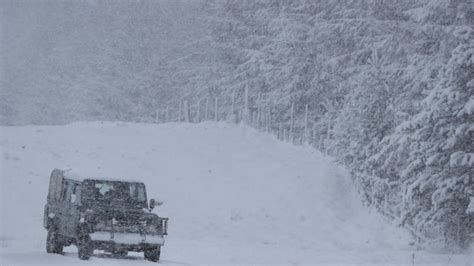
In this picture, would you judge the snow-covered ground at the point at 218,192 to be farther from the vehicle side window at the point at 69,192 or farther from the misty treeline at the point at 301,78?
the misty treeline at the point at 301,78

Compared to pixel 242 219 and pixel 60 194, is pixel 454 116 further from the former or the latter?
pixel 60 194

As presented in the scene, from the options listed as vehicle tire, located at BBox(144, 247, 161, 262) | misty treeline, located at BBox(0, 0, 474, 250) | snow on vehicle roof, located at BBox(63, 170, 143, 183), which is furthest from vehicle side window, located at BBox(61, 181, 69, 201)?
misty treeline, located at BBox(0, 0, 474, 250)

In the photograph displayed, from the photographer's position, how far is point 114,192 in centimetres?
1875

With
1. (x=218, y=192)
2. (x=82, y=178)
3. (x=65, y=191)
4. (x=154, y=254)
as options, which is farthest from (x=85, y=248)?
(x=218, y=192)

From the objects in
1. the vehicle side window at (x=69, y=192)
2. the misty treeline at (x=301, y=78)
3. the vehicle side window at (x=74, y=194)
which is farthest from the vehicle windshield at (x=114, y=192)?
the misty treeline at (x=301, y=78)

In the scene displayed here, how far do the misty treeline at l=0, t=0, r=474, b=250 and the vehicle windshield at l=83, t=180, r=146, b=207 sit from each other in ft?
28.7

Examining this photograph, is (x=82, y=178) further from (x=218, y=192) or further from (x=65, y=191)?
(x=218, y=192)

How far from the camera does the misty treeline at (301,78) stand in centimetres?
2341

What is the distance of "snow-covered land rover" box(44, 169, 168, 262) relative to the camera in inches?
671

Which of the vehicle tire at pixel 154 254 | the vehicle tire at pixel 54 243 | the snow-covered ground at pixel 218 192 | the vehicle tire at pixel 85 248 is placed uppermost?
the vehicle tire at pixel 85 248

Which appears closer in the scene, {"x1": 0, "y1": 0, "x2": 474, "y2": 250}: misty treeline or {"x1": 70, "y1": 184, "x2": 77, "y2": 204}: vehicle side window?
{"x1": 70, "y1": 184, "x2": 77, "y2": 204}: vehicle side window

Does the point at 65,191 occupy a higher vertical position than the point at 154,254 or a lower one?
higher

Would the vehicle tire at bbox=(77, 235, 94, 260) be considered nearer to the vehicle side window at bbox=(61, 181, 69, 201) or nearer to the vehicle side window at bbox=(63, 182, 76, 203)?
the vehicle side window at bbox=(63, 182, 76, 203)

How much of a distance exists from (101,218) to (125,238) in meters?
0.70
